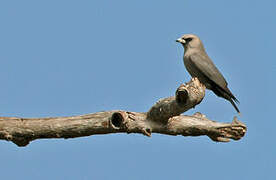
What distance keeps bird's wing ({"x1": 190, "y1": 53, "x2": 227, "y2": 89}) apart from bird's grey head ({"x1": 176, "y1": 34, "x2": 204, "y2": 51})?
47 cm

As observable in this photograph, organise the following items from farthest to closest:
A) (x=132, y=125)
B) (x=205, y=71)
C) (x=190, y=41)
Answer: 1. (x=190, y=41)
2. (x=205, y=71)
3. (x=132, y=125)

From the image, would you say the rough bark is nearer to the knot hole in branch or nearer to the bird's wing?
the knot hole in branch

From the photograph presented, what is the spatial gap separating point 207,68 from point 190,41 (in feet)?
3.62

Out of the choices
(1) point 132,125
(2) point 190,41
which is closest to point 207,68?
(2) point 190,41

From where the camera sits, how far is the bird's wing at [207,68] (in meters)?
9.44

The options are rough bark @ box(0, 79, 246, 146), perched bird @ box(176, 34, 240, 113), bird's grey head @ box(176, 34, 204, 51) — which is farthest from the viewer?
bird's grey head @ box(176, 34, 204, 51)

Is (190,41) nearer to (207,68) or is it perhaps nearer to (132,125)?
(207,68)

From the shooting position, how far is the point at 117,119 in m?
6.90

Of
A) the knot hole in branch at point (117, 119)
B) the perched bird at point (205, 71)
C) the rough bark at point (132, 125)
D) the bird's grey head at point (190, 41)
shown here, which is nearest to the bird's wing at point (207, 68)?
the perched bird at point (205, 71)

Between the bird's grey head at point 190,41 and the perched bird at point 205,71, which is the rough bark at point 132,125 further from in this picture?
the bird's grey head at point 190,41

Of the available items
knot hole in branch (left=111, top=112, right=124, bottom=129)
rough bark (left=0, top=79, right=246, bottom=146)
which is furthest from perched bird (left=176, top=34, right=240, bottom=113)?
knot hole in branch (left=111, top=112, right=124, bottom=129)

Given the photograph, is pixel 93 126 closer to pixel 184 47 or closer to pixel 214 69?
pixel 214 69

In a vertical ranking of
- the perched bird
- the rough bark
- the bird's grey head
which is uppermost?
the bird's grey head

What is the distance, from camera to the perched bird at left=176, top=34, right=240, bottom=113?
9364 mm
